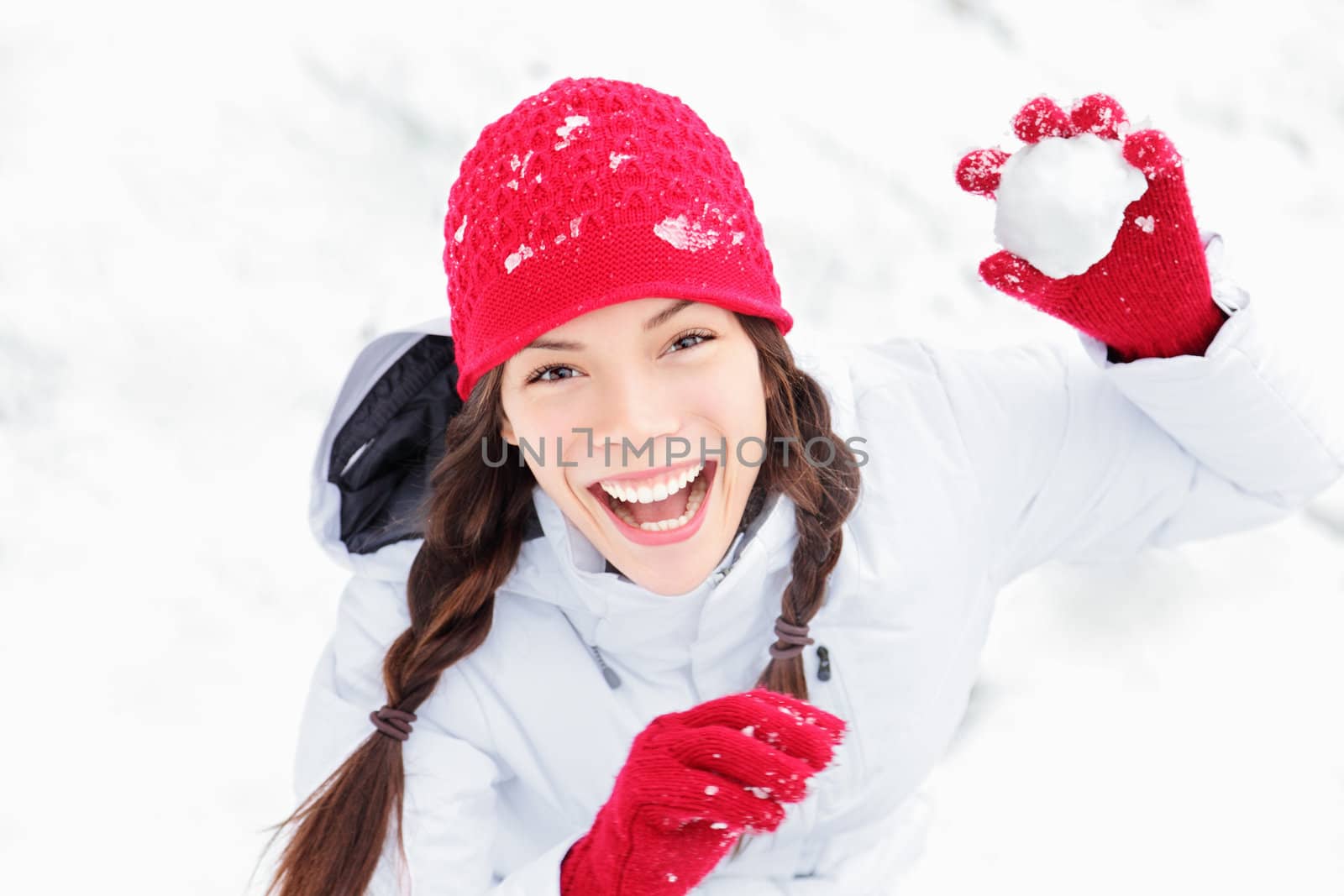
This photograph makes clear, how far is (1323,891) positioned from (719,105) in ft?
5.22

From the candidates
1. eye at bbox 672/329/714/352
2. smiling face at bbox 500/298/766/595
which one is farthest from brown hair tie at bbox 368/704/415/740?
eye at bbox 672/329/714/352

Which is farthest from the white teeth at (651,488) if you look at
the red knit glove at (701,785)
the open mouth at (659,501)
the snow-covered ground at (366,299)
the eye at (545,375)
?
the snow-covered ground at (366,299)

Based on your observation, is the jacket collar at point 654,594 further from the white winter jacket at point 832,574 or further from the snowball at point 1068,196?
the snowball at point 1068,196

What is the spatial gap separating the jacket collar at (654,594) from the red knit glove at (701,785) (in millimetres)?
132

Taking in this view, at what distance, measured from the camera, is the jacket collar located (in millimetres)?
1313

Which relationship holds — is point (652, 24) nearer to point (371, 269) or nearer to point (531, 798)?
point (371, 269)

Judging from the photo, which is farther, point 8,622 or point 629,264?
point 8,622

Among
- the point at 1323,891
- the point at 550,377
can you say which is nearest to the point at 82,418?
the point at 550,377

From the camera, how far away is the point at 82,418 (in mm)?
2141

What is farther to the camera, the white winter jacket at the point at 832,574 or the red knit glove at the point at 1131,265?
the white winter jacket at the point at 832,574

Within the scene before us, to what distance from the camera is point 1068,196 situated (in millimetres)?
1145

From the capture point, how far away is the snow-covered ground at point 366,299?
1.85m

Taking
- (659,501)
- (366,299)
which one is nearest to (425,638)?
(659,501)

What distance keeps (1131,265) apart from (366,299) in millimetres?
1390
